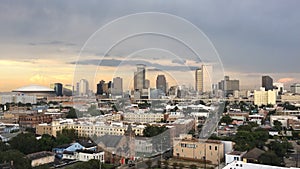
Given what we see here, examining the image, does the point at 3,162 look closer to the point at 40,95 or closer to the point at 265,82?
the point at 40,95

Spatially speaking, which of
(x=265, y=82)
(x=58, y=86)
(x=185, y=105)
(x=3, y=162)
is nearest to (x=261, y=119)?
(x=185, y=105)

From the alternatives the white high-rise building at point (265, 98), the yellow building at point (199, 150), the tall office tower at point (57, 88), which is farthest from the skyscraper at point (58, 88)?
the yellow building at point (199, 150)

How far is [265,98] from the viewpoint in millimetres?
16453

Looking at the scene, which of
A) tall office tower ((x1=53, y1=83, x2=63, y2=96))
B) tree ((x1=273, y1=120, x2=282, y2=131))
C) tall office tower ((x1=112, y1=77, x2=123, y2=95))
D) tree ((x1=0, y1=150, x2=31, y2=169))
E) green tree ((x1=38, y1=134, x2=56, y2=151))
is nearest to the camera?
tree ((x1=0, y1=150, x2=31, y2=169))

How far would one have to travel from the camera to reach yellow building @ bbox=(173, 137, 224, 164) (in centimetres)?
454

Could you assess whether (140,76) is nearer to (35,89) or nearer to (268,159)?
(268,159)

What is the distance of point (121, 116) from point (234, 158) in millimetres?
4437

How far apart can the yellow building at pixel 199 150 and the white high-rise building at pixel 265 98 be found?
41.4ft

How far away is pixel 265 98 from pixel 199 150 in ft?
42.3

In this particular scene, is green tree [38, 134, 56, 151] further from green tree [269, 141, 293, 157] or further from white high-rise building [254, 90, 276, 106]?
white high-rise building [254, 90, 276, 106]

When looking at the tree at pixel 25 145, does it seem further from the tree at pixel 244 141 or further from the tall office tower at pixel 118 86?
the tree at pixel 244 141

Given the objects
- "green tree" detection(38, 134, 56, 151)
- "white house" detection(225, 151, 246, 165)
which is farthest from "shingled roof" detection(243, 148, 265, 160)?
"green tree" detection(38, 134, 56, 151)

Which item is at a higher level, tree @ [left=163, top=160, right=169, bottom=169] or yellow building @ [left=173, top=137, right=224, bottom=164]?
yellow building @ [left=173, top=137, right=224, bottom=164]

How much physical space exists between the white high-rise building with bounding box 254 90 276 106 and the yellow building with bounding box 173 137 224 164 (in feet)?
41.4
